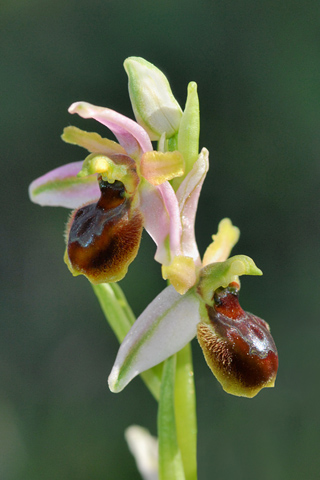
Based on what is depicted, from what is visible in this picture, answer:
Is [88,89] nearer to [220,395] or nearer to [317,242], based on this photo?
[317,242]

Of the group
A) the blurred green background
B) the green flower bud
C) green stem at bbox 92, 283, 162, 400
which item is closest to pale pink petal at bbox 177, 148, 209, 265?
the green flower bud

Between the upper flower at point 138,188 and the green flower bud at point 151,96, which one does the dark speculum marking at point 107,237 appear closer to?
the upper flower at point 138,188

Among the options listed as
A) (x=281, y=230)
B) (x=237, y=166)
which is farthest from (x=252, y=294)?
(x=237, y=166)

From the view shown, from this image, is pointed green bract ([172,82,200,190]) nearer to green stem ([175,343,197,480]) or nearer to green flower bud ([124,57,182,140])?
green flower bud ([124,57,182,140])

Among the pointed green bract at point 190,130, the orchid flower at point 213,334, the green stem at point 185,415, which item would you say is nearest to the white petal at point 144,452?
the green stem at point 185,415

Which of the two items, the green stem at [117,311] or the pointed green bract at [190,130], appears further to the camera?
the green stem at [117,311]

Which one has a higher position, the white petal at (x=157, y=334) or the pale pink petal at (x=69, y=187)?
the pale pink petal at (x=69, y=187)
